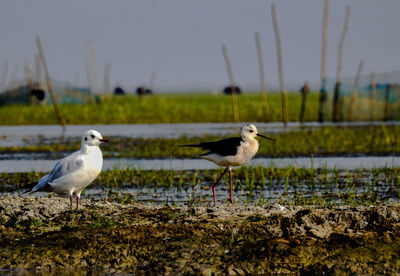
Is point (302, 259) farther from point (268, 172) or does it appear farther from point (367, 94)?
point (367, 94)

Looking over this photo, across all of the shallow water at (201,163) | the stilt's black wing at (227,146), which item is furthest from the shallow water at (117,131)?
the stilt's black wing at (227,146)

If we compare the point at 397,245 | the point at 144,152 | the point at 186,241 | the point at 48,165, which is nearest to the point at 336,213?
the point at 397,245

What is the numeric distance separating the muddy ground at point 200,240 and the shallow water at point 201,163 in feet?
22.5

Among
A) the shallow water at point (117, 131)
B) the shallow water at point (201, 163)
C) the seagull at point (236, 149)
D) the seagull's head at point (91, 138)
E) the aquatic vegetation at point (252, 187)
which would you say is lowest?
the aquatic vegetation at point (252, 187)

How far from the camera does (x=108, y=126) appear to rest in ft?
105

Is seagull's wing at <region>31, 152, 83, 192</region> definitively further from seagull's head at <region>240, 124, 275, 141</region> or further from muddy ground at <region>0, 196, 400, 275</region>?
seagull's head at <region>240, 124, 275, 141</region>

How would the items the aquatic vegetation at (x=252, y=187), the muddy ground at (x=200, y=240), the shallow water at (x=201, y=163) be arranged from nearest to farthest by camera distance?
the muddy ground at (x=200, y=240)
the aquatic vegetation at (x=252, y=187)
the shallow water at (x=201, y=163)

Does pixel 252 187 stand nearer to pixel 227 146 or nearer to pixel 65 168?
pixel 227 146

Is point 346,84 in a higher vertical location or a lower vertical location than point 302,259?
higher

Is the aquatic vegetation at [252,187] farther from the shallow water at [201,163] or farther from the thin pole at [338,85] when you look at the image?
the thin pole at [338,85]

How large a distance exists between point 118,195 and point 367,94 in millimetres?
23935

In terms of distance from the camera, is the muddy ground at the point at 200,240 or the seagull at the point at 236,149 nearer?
the muddy ground at the point at 200,240

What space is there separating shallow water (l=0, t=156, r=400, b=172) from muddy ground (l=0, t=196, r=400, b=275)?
6.85 metres

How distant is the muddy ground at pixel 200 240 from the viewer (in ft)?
21.2
